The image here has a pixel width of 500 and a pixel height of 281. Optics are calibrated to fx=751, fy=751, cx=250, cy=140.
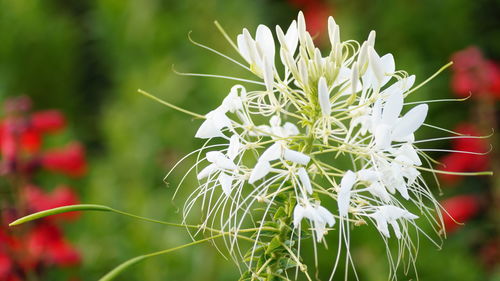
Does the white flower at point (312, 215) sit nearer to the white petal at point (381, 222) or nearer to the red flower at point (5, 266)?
the white petal at point (381, 222)

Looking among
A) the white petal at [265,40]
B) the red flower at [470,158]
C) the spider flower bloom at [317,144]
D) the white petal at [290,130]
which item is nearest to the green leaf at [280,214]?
the spider flower bloom at [317,144]

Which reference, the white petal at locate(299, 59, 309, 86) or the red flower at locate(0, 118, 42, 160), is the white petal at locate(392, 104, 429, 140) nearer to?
the white petal at locate(299, 59, 309, 86)

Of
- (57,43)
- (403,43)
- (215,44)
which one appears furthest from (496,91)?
(57,43)

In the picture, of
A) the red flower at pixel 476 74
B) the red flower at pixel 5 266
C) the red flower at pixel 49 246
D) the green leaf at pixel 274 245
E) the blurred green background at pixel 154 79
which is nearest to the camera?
the green leaf at pixel 274 245

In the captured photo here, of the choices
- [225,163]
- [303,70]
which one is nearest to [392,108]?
[303,70]

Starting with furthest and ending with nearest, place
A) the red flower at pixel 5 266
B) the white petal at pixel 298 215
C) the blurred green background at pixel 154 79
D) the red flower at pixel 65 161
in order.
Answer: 1. the blurred green background at pixel 154 79
2. the red flower at pixel 65 161
3. the red flower at pixel 5 266
4. the white petal at pixel 298 215

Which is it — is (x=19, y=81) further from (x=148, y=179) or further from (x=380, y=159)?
(x=380, y=159)
